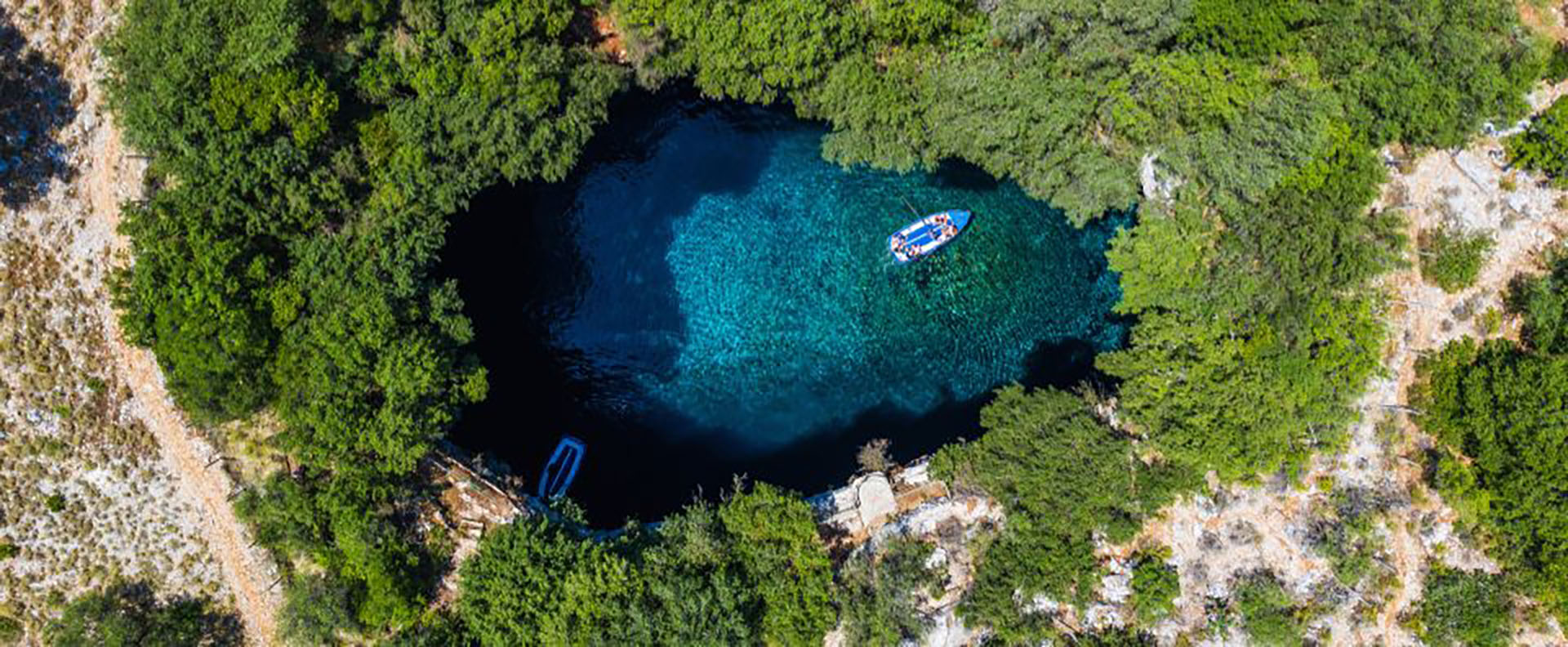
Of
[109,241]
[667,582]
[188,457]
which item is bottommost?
[667,582]

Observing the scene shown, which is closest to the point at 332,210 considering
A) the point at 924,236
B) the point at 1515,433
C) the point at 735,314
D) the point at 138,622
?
the point at 735,314

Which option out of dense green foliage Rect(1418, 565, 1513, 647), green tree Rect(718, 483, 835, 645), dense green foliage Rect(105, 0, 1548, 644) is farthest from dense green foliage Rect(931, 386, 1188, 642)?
dense green foliage Rect(1418, 565, 1513, 647)

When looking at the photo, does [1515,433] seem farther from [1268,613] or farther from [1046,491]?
[1046,491]

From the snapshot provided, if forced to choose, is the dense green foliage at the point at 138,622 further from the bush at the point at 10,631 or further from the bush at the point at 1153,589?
the bush at the point at 1153,589

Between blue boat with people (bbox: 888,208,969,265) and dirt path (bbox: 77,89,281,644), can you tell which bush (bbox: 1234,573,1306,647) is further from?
dirt path (bbox: 77,89,281,644)

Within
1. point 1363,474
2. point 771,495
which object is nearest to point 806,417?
point 771,495

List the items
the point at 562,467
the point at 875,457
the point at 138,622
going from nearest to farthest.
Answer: the point at 138,622 < the point at 875,457 < the point at 562,467
